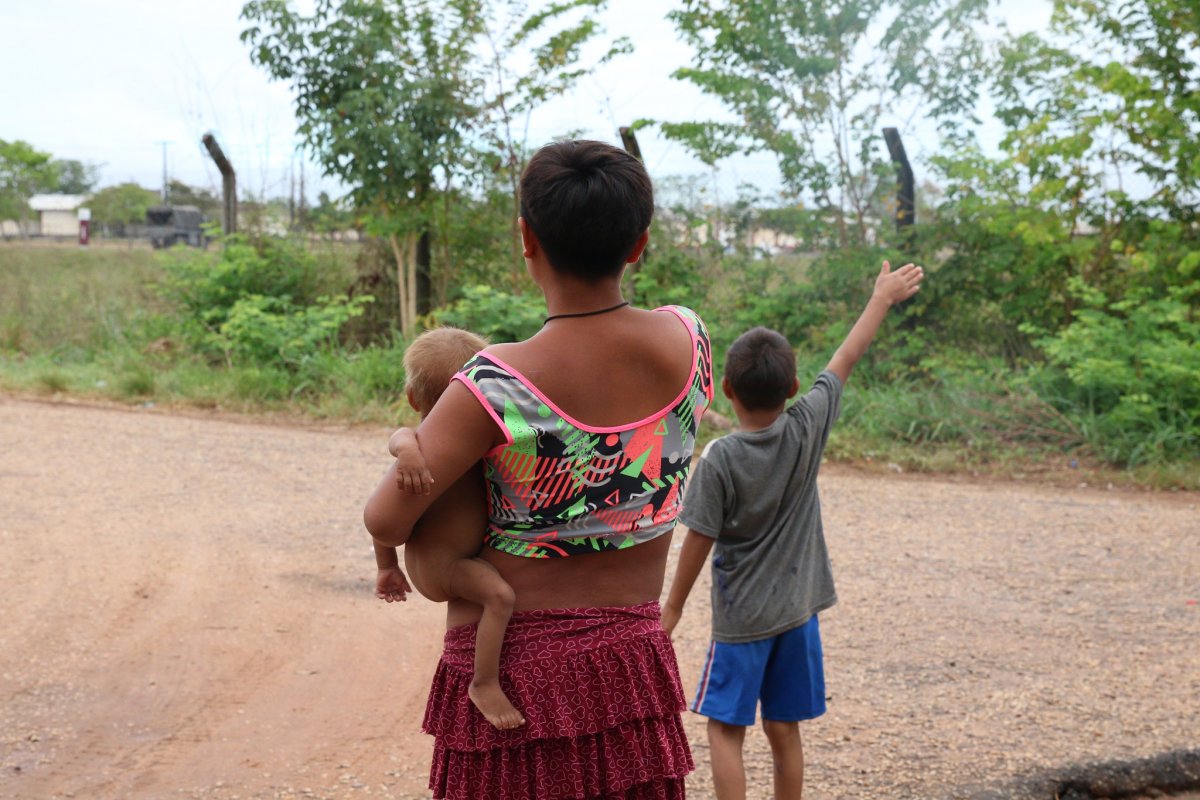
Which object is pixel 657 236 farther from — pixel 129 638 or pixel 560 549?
pixel 560 549

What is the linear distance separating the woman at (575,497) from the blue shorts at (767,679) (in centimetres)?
102

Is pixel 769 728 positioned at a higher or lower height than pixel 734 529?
lower

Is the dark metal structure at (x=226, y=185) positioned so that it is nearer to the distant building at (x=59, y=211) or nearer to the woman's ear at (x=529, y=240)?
the woman's ear at (x=529, y=240)

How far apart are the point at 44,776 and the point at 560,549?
8.25 feet

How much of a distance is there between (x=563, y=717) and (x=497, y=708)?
101mm

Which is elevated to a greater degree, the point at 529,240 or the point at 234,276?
Answer: the point at 529,240

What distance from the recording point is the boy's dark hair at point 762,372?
2.86 m

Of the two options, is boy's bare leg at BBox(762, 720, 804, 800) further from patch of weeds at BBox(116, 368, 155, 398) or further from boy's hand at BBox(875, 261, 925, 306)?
patch of weeds at BBox(116, 368, 155, 398)

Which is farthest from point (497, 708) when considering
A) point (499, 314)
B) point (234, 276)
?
point (234, 276)

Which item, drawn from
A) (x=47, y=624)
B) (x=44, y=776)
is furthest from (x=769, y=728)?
(x=47, y=624)

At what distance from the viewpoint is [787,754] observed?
3033 mm

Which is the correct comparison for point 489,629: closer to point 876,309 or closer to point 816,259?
point 876,309

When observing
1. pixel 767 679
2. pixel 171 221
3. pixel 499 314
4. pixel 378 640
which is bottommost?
pixel 378 640

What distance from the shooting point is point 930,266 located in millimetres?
9508
